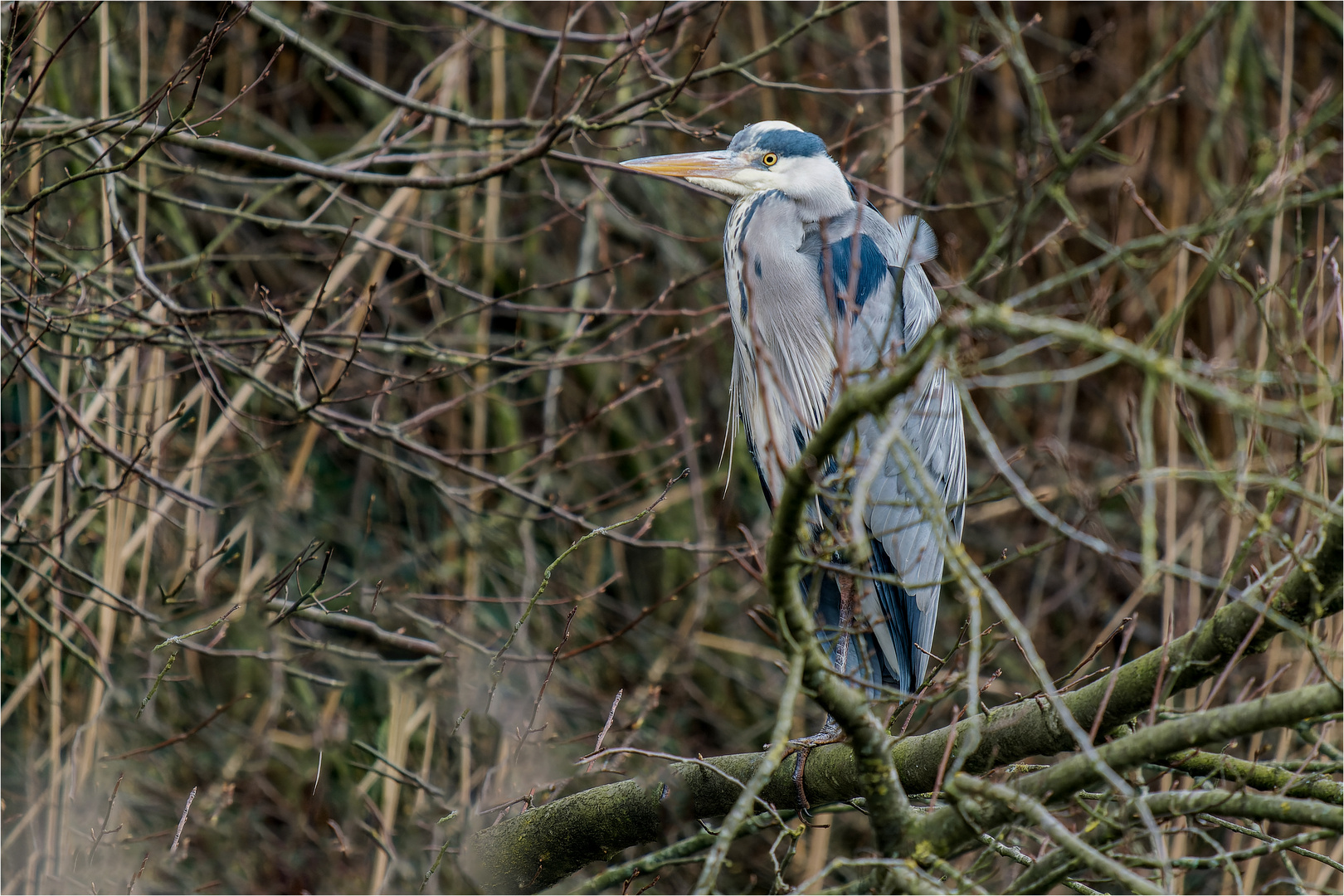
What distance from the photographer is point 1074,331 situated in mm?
878

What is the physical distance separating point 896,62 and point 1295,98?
7.77ft

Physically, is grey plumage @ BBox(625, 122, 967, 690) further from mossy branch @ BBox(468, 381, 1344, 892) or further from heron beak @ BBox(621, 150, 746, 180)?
mossy branch @ BBox(468, 381, 1344, 892)

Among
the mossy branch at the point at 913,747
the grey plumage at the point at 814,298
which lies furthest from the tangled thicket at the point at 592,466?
the grey plumage at the point at 814,298

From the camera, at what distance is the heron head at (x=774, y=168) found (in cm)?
271

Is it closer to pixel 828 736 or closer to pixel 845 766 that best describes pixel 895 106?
pixel 828 736

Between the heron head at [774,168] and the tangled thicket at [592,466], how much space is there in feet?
0.34

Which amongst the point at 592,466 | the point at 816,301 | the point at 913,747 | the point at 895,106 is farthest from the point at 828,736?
the point at 592,466

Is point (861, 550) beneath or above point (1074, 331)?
beneath

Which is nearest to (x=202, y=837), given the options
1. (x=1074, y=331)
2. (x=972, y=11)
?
(x=1074, y=331)

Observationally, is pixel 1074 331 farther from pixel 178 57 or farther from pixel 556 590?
pixel 178 57

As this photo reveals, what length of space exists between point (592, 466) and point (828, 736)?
2156mm

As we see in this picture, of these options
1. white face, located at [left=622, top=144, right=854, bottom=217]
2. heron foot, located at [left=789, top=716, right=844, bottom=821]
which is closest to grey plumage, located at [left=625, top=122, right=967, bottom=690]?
white face, located at [left=622, top=144, right=854, bottom=217]

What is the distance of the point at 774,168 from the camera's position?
2.75 meters

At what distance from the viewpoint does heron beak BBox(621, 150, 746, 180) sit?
269cm
